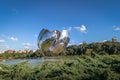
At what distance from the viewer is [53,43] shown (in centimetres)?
1087

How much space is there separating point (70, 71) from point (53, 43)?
16.9ft

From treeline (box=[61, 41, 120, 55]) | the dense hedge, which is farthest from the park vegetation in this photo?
treeline (box=[61, 41, 120, 55])

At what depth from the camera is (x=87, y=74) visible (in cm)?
555

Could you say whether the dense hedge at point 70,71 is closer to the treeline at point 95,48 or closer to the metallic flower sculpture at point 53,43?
the metallic flower sculpture at point 53,43

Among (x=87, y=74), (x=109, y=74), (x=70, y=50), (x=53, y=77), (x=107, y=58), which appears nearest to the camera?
(x=109, y=74)

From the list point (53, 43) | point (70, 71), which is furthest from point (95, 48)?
point (70, 71)

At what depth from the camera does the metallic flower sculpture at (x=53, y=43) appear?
396 inches

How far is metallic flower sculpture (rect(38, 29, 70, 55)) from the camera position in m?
10.1

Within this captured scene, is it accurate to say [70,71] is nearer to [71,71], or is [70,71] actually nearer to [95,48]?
[71,71]

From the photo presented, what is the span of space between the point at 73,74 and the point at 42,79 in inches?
33.5

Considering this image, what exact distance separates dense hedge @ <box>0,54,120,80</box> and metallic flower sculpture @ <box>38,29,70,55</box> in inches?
Result: 127

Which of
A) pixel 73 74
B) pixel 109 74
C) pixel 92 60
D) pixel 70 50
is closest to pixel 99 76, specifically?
pixel 109 74

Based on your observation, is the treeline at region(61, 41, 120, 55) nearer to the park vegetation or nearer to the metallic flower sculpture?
the metallic flower sculpture

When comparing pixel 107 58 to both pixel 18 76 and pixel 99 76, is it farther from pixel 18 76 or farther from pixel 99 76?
pixel 18 76
